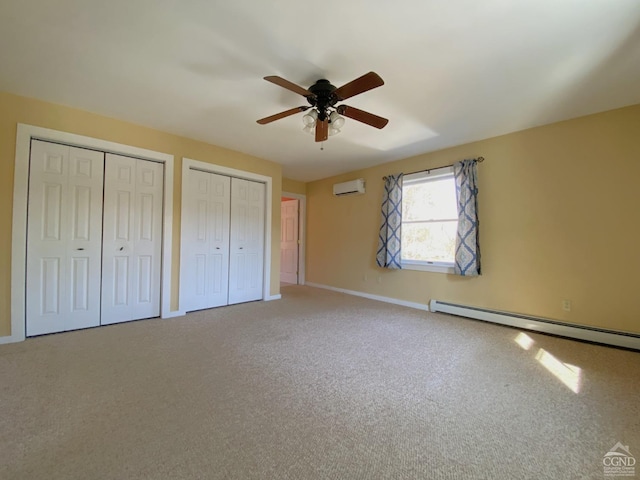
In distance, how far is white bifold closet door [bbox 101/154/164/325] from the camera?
126 inches

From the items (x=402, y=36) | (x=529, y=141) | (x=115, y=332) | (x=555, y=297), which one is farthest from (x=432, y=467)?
(x=529, y=141)

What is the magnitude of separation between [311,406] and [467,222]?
3103mm

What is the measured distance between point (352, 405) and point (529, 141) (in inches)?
144

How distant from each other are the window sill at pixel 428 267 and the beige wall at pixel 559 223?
10 cm

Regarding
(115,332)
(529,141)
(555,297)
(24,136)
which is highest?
(529,141)

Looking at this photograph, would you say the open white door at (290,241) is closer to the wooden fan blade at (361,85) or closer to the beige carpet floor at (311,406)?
the beige carpet floor at (311,406)

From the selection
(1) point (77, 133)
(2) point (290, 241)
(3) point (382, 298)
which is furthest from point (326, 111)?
(2) point (290, 241)

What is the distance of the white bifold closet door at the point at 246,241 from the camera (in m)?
4.33

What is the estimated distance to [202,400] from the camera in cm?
172

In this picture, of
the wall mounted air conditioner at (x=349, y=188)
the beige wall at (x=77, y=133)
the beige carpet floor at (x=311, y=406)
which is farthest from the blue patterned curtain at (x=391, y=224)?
the beige wall at (x=77, y=133)

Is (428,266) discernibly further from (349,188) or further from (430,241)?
(349,188)

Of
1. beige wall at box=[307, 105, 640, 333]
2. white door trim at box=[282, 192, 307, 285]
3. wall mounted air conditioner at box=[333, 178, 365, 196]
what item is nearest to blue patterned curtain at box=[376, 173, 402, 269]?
beige wall at box=[307, 105, 640, 333]

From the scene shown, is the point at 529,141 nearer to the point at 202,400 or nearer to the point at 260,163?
the point at 260,163

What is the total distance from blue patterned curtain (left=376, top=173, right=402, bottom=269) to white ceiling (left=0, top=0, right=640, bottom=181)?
54.7 inches
